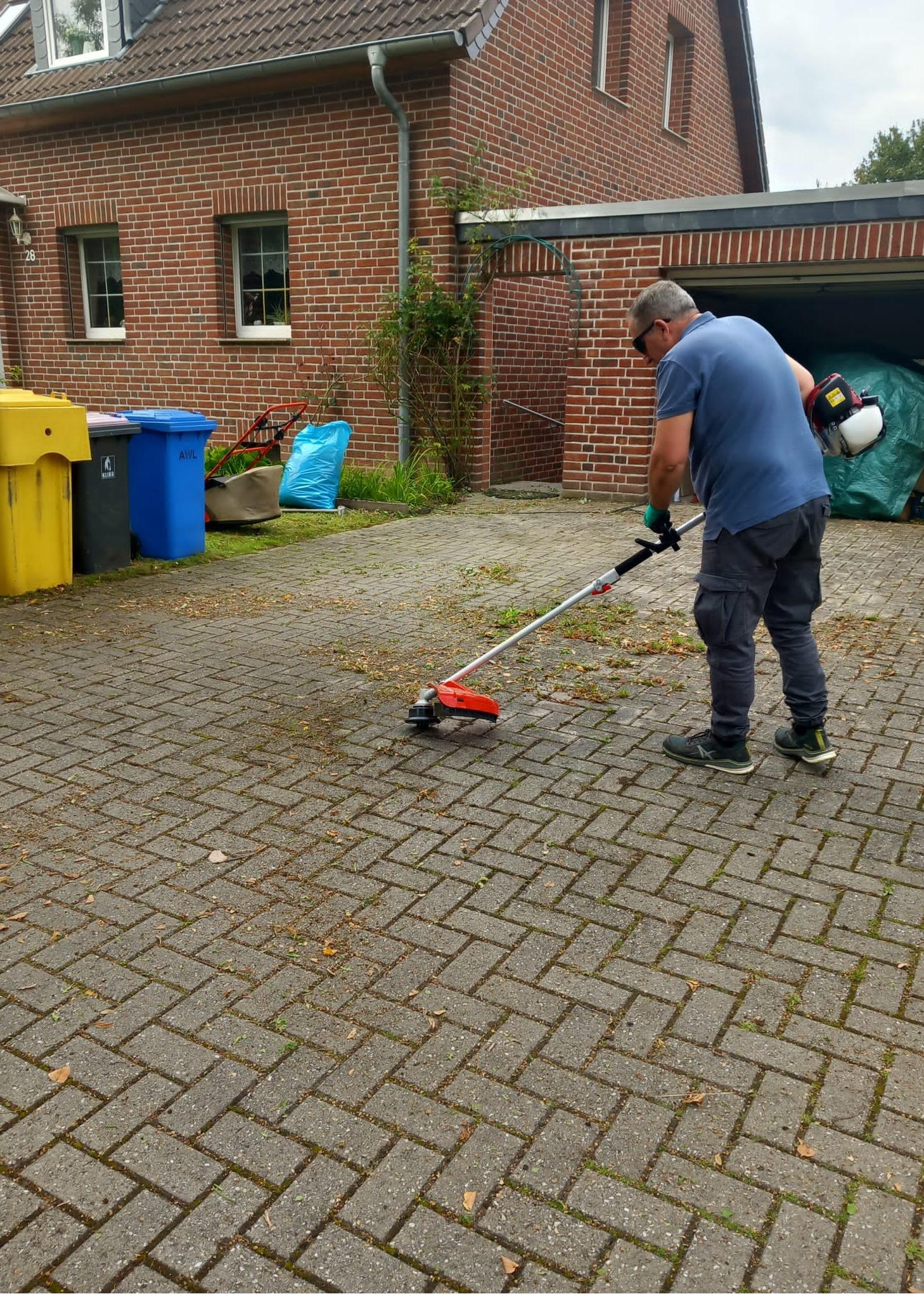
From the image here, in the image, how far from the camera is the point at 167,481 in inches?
313

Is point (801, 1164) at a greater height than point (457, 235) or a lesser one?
lesser

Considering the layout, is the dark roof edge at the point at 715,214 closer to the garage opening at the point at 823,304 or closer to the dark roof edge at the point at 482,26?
the garage opening at the point at 823,304

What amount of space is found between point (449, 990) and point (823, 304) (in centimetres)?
1251

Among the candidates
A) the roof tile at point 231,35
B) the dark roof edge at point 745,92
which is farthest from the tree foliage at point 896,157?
the roof tile at point 231,35

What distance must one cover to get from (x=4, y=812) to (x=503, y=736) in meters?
2.04

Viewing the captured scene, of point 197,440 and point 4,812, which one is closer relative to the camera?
point 4,812

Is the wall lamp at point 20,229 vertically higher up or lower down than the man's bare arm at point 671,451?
higher up

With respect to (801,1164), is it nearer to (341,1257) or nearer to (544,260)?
(341,1257)

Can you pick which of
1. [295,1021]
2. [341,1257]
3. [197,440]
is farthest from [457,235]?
[341,1257]

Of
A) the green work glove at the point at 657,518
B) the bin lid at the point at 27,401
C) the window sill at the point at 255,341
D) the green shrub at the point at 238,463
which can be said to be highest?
the window sill at the point at 255,341

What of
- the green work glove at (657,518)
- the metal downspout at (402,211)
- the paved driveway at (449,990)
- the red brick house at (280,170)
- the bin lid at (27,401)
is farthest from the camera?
the red brick house at (280,170)

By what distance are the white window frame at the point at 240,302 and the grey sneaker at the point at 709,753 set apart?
9.64m

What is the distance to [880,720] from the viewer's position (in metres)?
4.92

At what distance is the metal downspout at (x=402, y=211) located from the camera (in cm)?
1069
